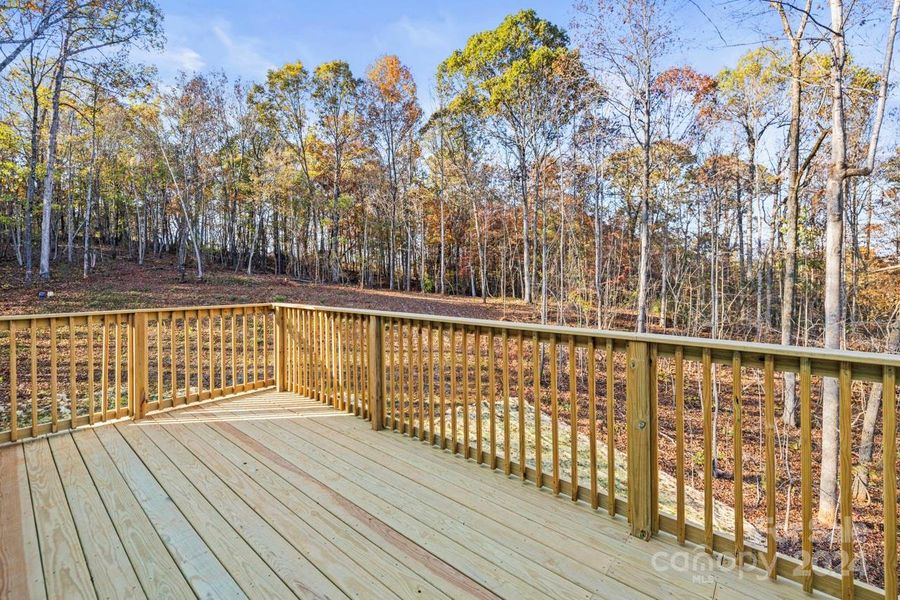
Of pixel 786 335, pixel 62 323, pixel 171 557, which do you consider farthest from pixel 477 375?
pixel 786 335

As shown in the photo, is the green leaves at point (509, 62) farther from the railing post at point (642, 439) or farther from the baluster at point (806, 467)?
the baluster at point (806, 467)

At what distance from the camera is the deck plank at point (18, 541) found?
1612 millimetres

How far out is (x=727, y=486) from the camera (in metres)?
6.44

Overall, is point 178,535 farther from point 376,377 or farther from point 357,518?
point 376,377

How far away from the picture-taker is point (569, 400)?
137 inches

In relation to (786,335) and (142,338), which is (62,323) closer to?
(142,338)

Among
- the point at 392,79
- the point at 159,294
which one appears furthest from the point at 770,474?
the point at 392,79

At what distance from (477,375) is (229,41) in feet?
38.2

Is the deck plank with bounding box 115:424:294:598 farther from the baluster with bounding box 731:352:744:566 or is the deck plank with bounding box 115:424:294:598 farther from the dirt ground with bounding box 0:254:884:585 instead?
the dirt ground with bounding box 0:254:884:585

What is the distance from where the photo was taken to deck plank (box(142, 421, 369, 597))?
167 centimetres

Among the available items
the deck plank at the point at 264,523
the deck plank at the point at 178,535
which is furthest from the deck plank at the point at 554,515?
the deck plank at the point at 178,535

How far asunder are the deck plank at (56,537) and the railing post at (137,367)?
90 centimetres

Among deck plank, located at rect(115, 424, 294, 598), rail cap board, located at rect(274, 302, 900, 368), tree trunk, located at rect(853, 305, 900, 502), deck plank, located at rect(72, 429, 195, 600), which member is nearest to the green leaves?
tree trunk, located at rect(853, 305, 900, 502)

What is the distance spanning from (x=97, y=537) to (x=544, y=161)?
531 inches
